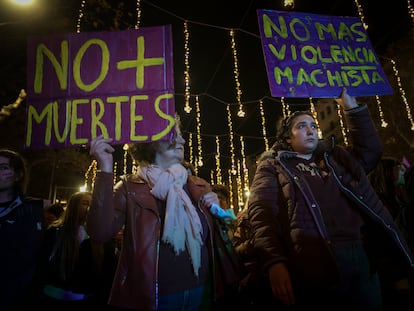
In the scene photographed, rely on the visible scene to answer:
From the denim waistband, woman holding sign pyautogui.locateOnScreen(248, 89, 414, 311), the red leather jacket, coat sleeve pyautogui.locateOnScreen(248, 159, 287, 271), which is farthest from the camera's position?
the denim waistband

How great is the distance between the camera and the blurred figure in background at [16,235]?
2.36 meters

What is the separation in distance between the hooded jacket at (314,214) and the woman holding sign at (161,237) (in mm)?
344

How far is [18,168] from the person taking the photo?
2.88m

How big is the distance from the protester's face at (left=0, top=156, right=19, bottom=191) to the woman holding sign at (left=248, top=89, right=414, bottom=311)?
2.32 m

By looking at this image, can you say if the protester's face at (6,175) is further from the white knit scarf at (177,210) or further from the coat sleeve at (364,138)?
the coat sleeve at (364,138)

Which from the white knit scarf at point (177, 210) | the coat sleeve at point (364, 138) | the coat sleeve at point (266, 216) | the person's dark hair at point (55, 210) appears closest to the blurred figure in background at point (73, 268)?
the white knit scarf at point (177, 210)

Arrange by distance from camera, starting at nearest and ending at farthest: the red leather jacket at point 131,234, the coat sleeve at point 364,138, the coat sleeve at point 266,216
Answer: the red leather jacket at point 131,234, the coat sleeve at point 266,216, the coat sleeve at point 364,138

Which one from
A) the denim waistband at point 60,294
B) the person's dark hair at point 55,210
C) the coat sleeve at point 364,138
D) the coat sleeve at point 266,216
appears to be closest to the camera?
the coat sleeve at point 266,216

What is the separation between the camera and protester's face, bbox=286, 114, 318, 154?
8.11ft

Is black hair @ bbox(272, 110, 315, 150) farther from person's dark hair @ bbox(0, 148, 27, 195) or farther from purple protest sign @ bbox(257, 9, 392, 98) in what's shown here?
person's dark hair @ bbox(0, 148, 27, 195)

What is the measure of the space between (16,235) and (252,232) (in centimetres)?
208

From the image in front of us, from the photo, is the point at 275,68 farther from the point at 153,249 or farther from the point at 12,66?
Result: the point at 12,66

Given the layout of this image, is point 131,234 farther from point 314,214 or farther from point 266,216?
point 314,214

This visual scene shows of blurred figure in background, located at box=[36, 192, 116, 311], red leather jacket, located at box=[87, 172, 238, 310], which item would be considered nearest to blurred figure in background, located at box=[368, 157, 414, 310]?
red leather jacket, located at box=[87, 172, 238, 310]
